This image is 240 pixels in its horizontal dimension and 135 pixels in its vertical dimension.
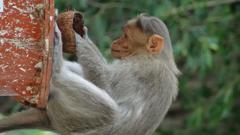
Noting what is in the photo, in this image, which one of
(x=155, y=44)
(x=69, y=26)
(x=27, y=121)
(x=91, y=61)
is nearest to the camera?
(x=69, y=26)

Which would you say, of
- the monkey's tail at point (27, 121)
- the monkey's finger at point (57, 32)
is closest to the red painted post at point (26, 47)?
the monkey's finger at point (57, 32)

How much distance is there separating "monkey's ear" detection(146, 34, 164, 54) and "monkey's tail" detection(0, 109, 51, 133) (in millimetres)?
1142

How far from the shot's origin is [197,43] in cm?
1118

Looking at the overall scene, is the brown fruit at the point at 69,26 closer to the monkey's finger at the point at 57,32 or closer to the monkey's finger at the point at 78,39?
the monkey's finger at the point at 78,39

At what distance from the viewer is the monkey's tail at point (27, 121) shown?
7.15 meters

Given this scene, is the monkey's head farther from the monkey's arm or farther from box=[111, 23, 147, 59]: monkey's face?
the monkey's arm

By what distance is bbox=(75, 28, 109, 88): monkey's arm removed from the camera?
6.84 metres

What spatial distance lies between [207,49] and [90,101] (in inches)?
181

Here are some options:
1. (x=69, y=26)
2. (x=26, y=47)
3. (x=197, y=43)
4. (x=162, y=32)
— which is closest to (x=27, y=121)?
(x=69, y=26)

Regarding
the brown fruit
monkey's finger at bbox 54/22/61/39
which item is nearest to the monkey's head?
the brown fruit

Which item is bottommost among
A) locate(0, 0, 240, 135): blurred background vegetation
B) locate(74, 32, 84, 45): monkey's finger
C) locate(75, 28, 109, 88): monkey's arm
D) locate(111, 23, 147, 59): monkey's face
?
locate(0, 0, 240, 135): blurred background vegetation

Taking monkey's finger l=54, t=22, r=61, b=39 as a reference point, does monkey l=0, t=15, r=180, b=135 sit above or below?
below

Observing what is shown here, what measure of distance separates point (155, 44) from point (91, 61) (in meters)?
0.85

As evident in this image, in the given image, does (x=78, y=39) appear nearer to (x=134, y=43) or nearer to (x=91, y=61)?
(x=91, y=61)
